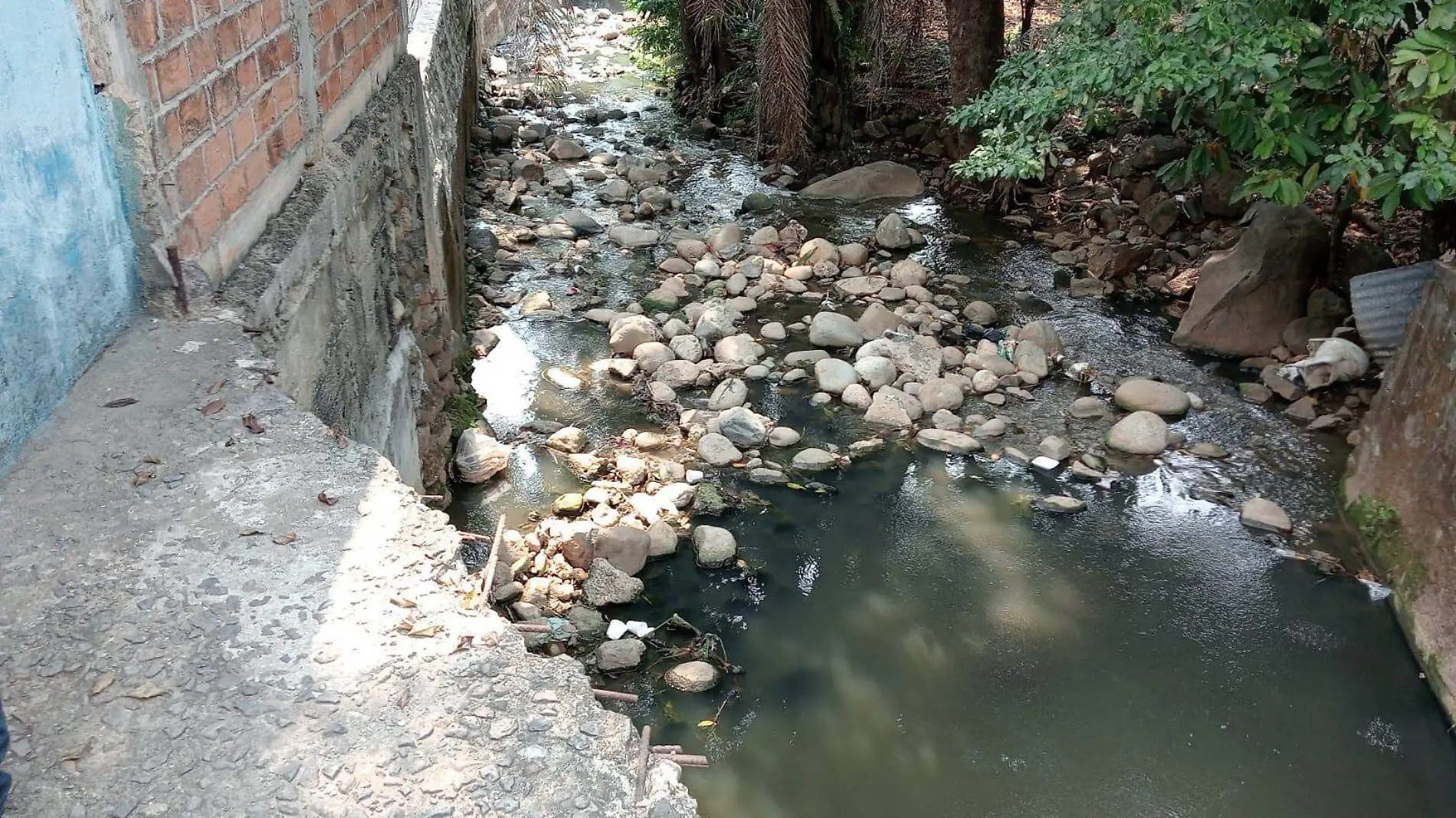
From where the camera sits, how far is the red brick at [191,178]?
82.9 inches

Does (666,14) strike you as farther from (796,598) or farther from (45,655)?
(45,655)

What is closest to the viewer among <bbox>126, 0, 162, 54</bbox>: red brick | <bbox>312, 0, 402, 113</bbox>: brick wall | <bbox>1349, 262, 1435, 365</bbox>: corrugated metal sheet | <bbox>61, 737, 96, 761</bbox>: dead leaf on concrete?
<bbox>61, 737, 96, 761</bbox>: dead leaf on concrete

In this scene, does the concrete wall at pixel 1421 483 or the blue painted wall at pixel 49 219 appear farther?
the concrete wall at pixel 1421 483

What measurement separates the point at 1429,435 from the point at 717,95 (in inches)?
297

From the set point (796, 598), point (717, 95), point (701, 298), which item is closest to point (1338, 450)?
point (796, 598)

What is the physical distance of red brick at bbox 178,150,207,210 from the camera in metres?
2.11

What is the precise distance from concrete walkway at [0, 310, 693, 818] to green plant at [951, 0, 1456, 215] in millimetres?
3809

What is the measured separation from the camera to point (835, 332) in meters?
6.21

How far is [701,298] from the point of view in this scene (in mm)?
6832

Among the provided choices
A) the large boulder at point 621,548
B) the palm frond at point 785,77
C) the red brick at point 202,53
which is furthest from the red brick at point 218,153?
the palm frond at point 785,77

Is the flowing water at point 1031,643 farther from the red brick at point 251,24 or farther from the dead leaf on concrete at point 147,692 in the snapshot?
the red brick at point 251,24

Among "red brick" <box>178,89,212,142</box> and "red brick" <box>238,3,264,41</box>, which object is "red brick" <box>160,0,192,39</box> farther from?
"red brick" <box>238,3,264,41</box>

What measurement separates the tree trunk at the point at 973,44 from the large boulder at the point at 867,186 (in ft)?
2.50

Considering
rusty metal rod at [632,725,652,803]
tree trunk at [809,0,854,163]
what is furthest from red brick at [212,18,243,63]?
tree trunk at [809,0,854,163]
